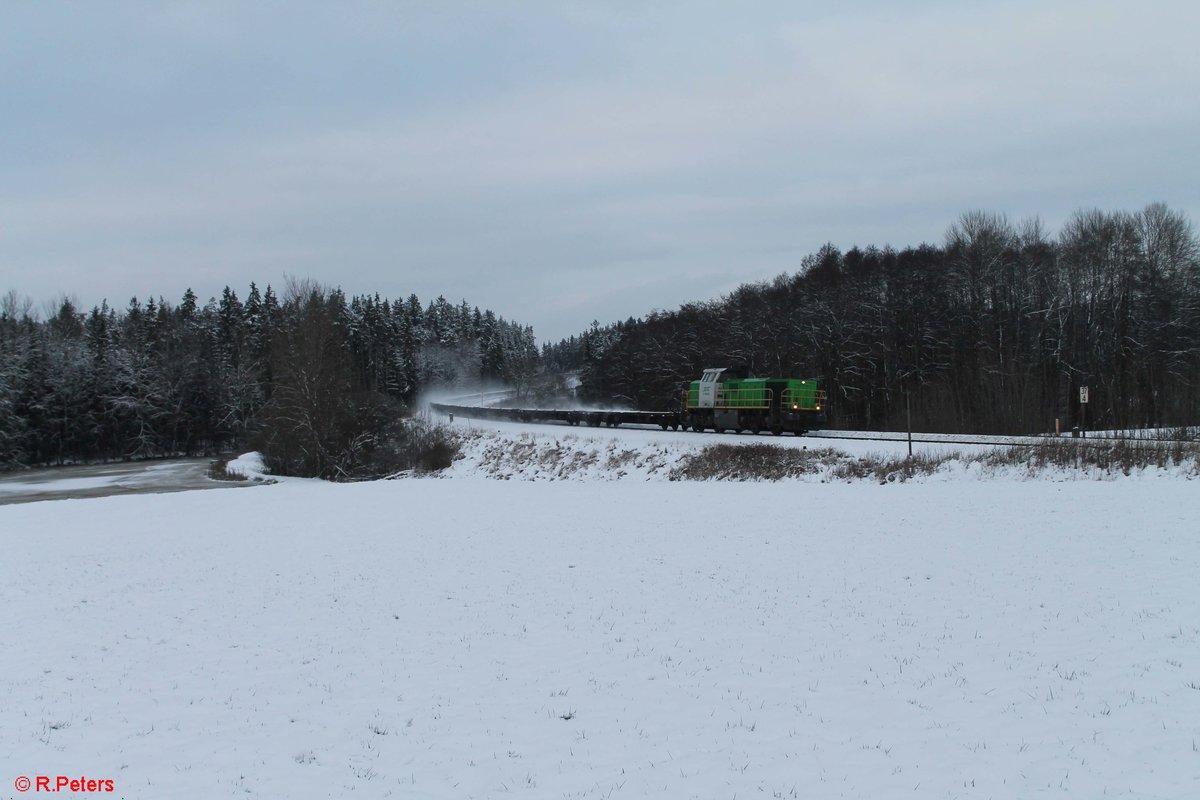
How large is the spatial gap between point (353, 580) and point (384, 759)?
780cm

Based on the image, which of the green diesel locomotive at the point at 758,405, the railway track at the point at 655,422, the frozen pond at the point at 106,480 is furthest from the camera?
the frozen pond at the point at 106,480

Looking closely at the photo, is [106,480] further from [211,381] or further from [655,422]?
[655,422]

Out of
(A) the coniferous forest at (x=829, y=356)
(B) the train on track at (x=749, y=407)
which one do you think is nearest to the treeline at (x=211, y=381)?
(A) the coniferous forest at (x=829, y=356)

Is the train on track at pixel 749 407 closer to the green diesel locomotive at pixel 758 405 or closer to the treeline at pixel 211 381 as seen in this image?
the green diesel locomotive at pixel 758 405

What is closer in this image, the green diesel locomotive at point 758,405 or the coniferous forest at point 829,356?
the green diesel locomotive at point 758,405

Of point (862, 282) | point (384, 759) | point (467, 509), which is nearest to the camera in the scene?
point (384, 759)

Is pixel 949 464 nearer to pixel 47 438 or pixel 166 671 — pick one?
pixel 166 671

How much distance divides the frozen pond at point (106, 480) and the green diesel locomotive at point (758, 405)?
26.8 m

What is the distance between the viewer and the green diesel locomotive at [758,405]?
37219 millimetres

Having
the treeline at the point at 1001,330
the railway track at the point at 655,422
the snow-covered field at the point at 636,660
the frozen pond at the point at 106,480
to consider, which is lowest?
the frozen pond at the point at 106,480

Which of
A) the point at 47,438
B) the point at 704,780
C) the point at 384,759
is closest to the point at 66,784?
the point at 384,759

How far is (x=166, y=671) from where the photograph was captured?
9516 millimetres

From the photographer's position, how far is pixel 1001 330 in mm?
53781

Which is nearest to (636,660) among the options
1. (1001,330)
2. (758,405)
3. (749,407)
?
(758,405)
